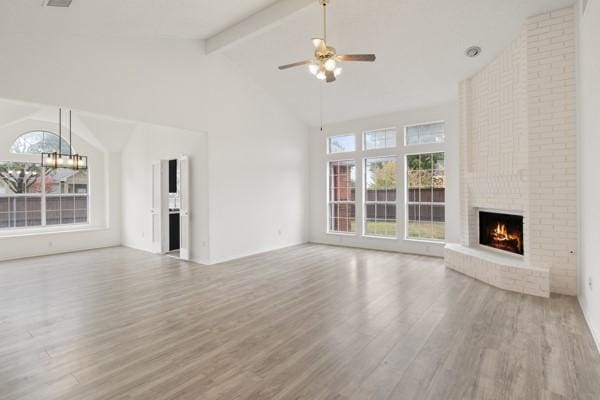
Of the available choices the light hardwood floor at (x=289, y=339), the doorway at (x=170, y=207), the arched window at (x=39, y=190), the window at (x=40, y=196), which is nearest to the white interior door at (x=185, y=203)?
the doorway at (x=170, y=207)

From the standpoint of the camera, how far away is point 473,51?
4.93 metres

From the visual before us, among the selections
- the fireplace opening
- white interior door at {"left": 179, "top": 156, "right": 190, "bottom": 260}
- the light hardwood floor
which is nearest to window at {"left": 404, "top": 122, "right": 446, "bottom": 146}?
the fireplace opening

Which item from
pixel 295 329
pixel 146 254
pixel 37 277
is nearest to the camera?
pixel 295 329

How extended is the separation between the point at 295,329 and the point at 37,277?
4956mm

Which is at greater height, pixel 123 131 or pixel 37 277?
pixel 123 131

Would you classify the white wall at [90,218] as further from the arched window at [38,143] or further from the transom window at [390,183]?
the transom window at [390,183]

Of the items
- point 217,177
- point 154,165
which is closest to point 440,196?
point 217,177

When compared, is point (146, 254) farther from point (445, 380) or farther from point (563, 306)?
point (563, 306)

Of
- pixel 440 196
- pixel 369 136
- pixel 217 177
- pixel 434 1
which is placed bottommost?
pixel 440 196

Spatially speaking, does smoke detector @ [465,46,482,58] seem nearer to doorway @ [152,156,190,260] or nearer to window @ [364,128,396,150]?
window @ [364,128,396,150]

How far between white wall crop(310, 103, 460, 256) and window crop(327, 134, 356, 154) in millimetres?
133

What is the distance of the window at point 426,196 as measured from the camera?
21.9ft

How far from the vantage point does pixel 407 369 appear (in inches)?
96.3

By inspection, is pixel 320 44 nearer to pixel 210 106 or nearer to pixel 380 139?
pixel 210 106
